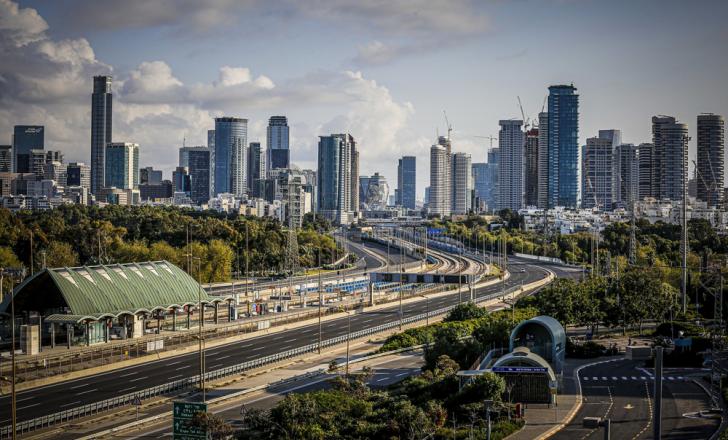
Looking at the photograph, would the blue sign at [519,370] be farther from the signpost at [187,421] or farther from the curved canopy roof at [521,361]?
the signpost at [187,421]

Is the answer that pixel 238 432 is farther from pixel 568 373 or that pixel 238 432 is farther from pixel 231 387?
pixel 568 373

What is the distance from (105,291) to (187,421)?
3451cm

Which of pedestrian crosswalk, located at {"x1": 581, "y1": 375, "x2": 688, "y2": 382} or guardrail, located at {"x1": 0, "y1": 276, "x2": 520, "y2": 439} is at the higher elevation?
pedestrian crosswalk, located at {"x1": 581, "y1": 375, "x2": 688, "y2": 382}

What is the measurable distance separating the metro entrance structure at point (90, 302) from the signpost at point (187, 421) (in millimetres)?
29716

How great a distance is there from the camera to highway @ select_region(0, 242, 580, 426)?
1817 inches

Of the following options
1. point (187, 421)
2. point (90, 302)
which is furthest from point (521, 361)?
point (90, 302)

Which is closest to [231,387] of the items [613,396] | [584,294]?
[613,396]

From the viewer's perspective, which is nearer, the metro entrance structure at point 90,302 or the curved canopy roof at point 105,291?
the metro entrance structure at point 90,302

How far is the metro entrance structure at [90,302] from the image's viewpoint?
6175 centimetres

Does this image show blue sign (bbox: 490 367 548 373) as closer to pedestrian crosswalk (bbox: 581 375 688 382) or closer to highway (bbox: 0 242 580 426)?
pedestrian crosswalk (bbox: 581 375 688 382)

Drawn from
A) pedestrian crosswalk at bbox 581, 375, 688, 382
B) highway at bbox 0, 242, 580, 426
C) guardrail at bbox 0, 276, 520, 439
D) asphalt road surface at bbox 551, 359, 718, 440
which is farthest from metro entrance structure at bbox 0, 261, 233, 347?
asphalt road surface at bbox 551, 359, 718, 440

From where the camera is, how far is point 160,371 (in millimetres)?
56156

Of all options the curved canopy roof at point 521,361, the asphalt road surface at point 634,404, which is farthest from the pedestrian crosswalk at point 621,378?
the curved canopy roof at point 521,361

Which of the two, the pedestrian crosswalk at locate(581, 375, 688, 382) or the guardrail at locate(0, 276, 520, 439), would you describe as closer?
the guardrail at locate(0, 276, 520, 439)
